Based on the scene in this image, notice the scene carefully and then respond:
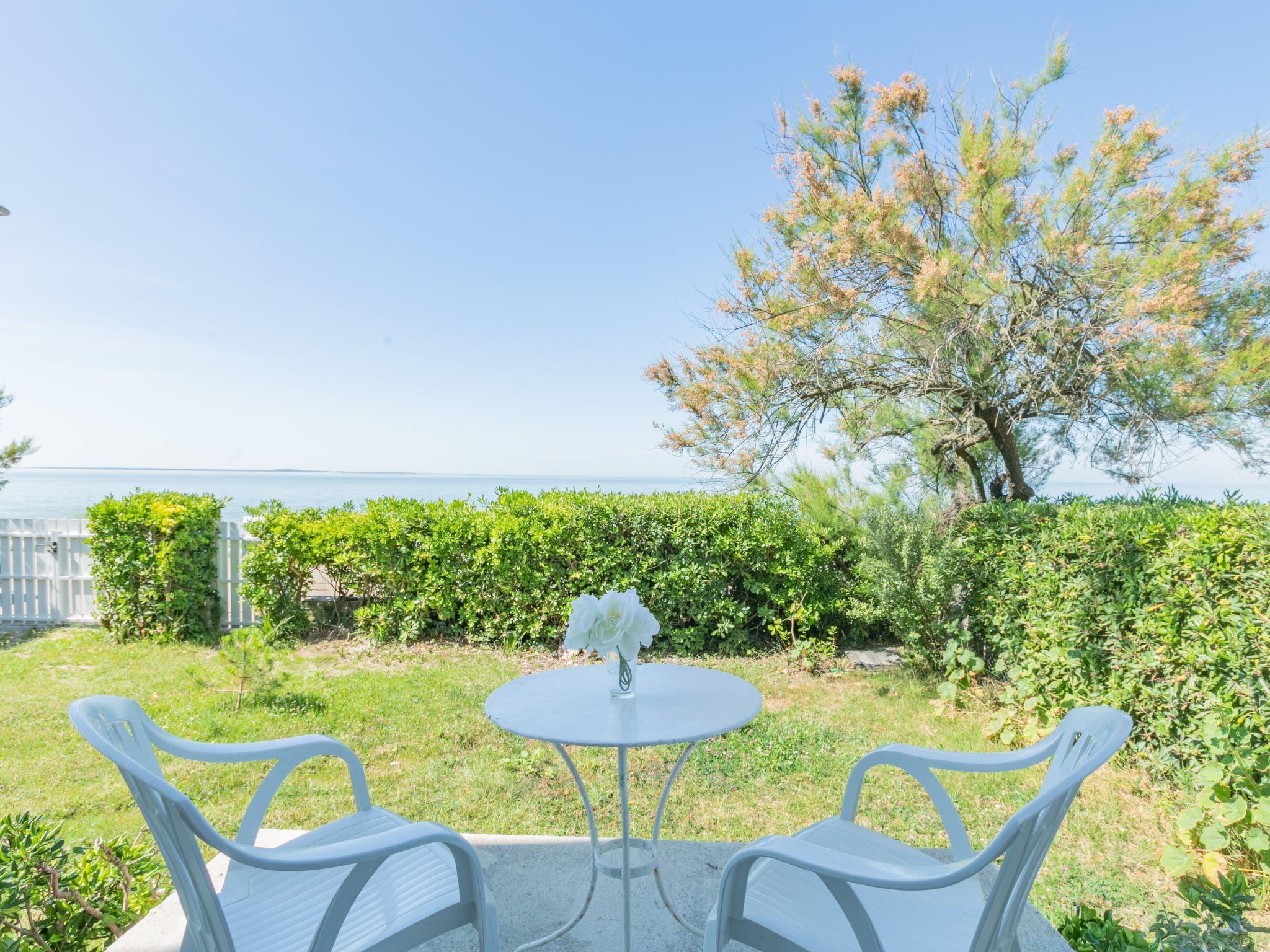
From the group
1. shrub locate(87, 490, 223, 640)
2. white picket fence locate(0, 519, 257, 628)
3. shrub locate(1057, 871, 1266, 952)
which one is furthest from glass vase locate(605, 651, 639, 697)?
white picket fence locate(0, 519, 257, 628)

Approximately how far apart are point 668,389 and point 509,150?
411 centimetres

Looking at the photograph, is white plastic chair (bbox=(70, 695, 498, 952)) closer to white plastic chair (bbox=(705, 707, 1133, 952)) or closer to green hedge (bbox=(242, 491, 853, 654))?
white plastic chair (bbox=(705, 707, 1133, 952))

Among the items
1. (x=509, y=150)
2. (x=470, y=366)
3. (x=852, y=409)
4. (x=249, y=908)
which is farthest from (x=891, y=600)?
(x=470, y=366)

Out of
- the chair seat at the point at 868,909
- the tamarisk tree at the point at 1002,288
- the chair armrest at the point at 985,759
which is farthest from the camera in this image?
the tamarisk tree at the point at 1002,288

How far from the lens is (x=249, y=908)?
1183mm

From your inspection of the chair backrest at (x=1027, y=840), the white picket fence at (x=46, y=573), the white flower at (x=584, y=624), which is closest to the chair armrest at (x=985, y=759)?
the chair backrest at (x=1027, y=840)

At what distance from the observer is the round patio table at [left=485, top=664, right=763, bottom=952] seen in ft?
4.74

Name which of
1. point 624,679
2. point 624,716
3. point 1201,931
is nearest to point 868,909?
point 624,716

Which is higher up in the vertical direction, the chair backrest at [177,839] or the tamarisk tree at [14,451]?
the tamarisk tree at [14,451]

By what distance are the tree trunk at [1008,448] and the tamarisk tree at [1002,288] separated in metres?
0.02

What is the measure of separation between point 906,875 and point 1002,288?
3844 millimetres

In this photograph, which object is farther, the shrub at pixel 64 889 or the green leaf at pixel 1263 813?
the green leaf at pixel 1263 813

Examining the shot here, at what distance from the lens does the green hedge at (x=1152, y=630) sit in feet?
7.00

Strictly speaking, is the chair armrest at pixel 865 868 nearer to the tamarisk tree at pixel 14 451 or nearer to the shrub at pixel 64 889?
the shrub at pixel 64 889
